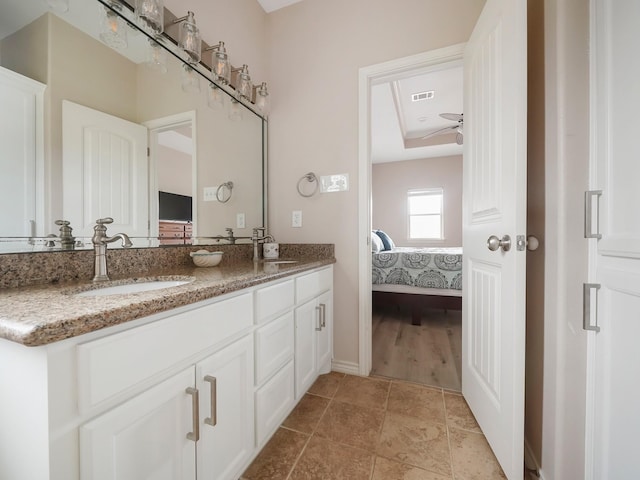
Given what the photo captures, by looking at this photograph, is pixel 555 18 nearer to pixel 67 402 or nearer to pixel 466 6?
pixel 466 6

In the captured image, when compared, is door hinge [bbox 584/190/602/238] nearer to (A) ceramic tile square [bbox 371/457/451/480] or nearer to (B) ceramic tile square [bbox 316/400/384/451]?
(A) ceramic tile square [bbox 371/457/451/480]

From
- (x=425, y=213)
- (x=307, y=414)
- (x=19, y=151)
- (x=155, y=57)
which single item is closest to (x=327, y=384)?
(x=307, y=414)

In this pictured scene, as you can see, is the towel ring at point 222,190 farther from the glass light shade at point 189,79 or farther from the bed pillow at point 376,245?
the bed pillow at point 376,245

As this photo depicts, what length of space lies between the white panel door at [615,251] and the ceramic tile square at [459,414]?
596mm

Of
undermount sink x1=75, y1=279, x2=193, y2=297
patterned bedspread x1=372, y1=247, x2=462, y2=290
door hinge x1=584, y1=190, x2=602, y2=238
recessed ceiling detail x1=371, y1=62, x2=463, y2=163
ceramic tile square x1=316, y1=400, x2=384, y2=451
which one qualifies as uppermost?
recessed ceiling detail x1=371, y1=62, x2=463, y2=163

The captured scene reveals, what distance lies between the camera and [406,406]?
147 centimetres

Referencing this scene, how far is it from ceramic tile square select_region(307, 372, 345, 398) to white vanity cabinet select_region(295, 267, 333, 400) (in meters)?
0.05

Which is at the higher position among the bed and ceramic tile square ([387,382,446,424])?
the bed

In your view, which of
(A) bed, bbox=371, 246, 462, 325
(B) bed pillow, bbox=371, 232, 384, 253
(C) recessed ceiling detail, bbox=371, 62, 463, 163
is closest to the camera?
(A) bed, bbox=371, 246, 462, 325

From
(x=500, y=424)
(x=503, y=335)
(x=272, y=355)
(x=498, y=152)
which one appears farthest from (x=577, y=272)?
(x=272, y=355)

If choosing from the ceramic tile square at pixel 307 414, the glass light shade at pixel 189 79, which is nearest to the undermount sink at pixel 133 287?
the ceramic tile square at pixel 307 414

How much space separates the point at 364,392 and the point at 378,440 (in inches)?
15.2

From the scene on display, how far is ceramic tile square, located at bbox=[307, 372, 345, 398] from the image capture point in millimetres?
1604

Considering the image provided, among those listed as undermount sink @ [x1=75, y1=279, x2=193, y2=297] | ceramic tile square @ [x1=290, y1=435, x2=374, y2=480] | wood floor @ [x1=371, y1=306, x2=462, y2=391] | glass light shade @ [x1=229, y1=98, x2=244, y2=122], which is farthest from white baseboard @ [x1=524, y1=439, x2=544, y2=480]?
glass light shade @ [x1=229, y1=98, x2=244, y2=122]
